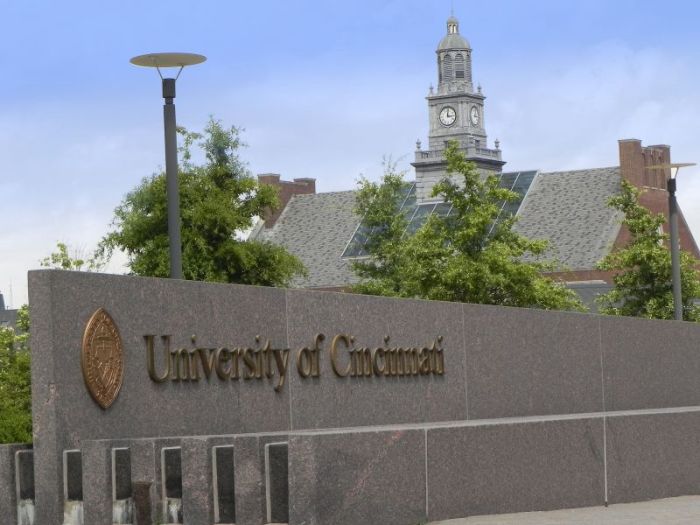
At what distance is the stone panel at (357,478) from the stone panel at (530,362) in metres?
5.30

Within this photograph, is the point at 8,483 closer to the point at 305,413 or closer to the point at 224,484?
the point at 224,484

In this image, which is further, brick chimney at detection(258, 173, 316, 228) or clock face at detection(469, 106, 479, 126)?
clock face at detection(469, 106, 479, 126)

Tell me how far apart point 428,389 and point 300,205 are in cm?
8460

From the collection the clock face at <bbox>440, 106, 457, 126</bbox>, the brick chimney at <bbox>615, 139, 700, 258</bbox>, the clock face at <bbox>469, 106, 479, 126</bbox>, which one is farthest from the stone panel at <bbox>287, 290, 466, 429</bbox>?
the clock face at <bbox>469, 106, 479, 126</bbox>

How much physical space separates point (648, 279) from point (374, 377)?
31.5 meters

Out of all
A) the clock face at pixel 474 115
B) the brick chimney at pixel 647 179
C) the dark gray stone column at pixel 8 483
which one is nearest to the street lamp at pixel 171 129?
the dark gray stone column at pixel 8 483

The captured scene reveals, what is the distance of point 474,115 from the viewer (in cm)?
12888

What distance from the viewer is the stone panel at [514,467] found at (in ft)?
43.2

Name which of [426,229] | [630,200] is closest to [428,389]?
[426,229]

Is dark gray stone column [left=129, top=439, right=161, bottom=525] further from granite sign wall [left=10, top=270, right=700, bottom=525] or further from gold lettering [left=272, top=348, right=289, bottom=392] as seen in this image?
gold lettering [left=272, top=348, right=289, bottom=392]

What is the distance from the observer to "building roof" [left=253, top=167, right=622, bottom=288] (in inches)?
3351

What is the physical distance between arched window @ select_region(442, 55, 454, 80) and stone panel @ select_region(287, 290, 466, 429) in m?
112

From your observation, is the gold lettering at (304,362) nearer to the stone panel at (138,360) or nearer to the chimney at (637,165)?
the stone panel at (138,360)

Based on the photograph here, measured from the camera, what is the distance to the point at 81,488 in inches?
486
